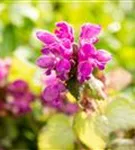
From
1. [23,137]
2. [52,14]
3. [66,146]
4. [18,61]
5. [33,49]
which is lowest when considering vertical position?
[66,146]

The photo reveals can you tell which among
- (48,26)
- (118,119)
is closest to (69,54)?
(118,119)

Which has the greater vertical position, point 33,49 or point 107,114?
point 33,49

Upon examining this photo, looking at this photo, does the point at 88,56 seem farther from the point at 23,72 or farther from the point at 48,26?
the point at 48,26

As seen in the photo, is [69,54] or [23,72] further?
[23,72]

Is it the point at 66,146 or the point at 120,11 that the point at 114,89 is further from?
the point at 120,11

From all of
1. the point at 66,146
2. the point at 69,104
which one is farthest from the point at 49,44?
the point at 69,104

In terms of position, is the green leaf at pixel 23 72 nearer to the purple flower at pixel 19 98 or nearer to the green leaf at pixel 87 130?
the purple flower at pixel 19 98

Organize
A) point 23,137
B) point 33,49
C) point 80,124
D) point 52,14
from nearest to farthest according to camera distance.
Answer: point 80,124
point 23,137
point 33,49
point 52,14
